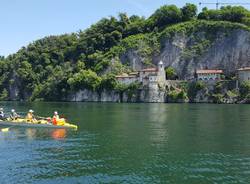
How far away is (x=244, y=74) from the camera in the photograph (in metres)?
150

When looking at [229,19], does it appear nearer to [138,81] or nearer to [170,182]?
[138,81]

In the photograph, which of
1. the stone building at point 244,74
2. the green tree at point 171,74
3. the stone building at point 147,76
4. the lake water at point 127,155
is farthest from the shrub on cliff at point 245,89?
the lake water at point 127,155

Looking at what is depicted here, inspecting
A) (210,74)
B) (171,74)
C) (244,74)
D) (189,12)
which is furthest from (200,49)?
(244,74)

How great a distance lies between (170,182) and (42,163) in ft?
38.9

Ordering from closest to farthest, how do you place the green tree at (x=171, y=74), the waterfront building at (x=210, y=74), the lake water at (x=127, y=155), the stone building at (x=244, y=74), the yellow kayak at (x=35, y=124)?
1. the lake water at (x=127, y=155)
2. the yellow kayak at (x=35, y=124)
3. the stone building at (x=244, y=74)
4. the waterfront building at (x=210, y=74)
5. the green tree at (x=171, y=74)

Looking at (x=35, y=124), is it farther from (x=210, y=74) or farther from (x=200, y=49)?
(x=200, y=49)

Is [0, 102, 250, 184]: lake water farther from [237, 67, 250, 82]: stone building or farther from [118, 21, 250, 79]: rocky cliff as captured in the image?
[118, 21, 250, 79]: rocky cliff

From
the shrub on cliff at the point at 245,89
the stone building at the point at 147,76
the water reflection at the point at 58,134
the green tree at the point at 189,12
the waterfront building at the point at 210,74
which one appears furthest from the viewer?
the green tree at the point at 189,12

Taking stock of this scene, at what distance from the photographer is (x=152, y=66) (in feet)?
604

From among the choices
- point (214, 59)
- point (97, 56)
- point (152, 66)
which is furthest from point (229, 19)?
point (97, 56)

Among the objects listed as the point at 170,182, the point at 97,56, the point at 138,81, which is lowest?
the point at 170,182

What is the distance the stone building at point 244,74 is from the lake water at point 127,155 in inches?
3656

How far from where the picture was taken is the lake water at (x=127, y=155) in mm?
31125

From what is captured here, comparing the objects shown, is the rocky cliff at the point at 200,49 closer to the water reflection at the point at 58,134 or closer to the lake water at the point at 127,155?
the lake water at the point at 127,155
